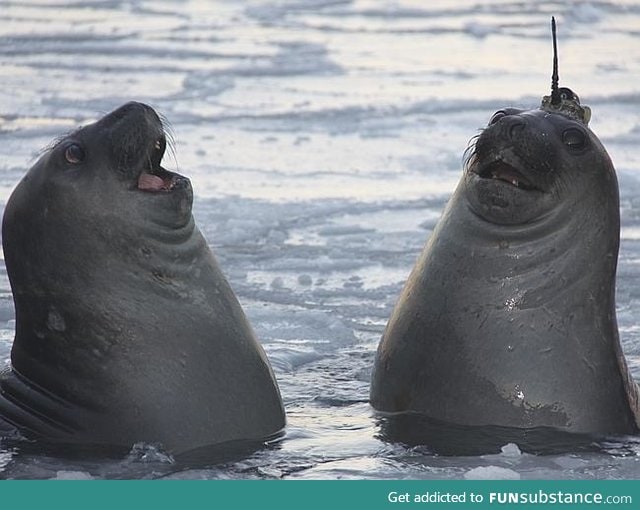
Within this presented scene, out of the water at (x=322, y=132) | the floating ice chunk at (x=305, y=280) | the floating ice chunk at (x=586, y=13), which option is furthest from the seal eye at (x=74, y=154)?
the floating ice chunk at (x=586, y=13)

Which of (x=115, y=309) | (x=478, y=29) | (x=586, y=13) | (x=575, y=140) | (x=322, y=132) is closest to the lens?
(x=115, y=309)

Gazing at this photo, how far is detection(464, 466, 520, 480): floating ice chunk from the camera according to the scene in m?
6.54

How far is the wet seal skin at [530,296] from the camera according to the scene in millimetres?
7062

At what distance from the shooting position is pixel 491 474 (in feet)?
21.5

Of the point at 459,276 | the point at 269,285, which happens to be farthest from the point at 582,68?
the point at 459,276

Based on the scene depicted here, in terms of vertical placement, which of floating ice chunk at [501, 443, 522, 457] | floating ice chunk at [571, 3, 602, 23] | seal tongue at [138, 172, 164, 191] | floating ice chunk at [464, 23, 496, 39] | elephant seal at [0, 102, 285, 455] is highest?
floating ice chunk at [571, 3, 602, 23]

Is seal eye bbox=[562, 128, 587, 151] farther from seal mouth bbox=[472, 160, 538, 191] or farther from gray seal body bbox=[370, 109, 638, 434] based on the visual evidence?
seal mouth bbox=[472, 160, 538, 191]

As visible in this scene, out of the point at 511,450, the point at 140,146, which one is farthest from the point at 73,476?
the point at 511,450

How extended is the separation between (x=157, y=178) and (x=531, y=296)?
154cm

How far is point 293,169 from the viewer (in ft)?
43.6

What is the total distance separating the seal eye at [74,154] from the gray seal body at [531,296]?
152 cm

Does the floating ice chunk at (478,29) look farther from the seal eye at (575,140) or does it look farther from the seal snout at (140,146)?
the seal snout at (140,146)

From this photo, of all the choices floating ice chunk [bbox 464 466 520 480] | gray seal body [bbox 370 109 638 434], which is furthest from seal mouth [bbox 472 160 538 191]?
floating ice chunk [bbox 464 466 520 480]

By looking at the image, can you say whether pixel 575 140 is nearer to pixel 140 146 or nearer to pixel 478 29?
pixel 140 146
